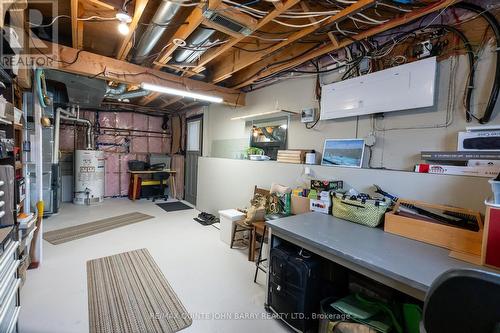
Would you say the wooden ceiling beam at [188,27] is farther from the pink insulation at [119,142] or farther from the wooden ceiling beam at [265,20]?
the pink insulation at [119,142]

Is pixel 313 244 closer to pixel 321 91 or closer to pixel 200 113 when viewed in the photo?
pixel 321 91

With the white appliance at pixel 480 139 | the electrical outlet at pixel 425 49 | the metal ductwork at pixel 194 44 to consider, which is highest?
the metal ductwork at pixel 194 44

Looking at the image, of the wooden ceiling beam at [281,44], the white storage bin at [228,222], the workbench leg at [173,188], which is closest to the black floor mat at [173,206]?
the workbench leg at [173,188]

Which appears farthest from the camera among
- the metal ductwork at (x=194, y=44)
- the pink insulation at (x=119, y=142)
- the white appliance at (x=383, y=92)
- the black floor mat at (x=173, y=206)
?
the pink insulation at (x=119, y=142)

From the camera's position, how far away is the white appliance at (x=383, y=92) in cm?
194

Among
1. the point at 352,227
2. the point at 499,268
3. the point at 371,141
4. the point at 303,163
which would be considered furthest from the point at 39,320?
the point at 371,141

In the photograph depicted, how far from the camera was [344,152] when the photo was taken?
2.61 metres

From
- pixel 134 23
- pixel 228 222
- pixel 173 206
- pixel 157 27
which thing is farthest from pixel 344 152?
pixel 173 206

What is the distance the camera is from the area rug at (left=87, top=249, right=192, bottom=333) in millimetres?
1806

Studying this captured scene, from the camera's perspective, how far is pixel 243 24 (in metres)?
2.07

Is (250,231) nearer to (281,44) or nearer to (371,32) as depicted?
(281,44)

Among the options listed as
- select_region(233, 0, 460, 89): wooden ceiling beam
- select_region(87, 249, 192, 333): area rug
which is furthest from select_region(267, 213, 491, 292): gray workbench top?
select_region(233, 0, 460, 89): wooden ceiling beam

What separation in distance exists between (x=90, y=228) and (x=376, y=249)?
4.52 m

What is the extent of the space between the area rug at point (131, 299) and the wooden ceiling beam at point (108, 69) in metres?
2.43
